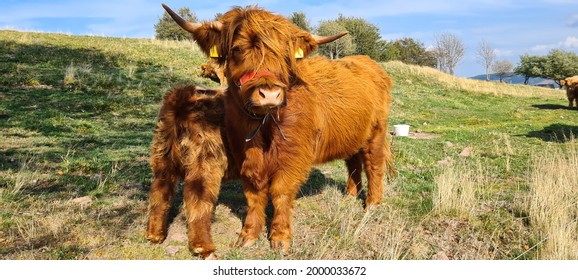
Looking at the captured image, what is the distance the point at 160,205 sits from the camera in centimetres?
428

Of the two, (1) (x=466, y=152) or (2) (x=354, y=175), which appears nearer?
(2) (x=354, y=175)

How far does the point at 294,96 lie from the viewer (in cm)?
419

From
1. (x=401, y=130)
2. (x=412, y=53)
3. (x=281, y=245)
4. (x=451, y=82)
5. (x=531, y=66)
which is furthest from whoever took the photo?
(x=412, y=53)

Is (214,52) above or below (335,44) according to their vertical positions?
below

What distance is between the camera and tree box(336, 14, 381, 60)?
66344 mm

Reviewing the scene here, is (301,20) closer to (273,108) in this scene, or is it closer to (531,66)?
(531,66)

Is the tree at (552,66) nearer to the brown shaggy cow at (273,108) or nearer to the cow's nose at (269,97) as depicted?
the brown shaggy cow at (273,108)

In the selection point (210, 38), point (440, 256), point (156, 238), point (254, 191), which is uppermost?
point (210, 38)

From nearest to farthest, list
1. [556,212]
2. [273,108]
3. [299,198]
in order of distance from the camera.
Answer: [273,108] → [556,212] → [299,198]

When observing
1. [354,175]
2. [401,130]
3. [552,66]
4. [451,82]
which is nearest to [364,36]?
[552,66]

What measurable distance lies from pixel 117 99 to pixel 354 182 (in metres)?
8.83

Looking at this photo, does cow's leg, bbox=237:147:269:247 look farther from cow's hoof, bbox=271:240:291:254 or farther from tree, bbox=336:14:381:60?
Result: tree, bbox=336:14:381:60

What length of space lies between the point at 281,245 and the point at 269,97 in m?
1.56
